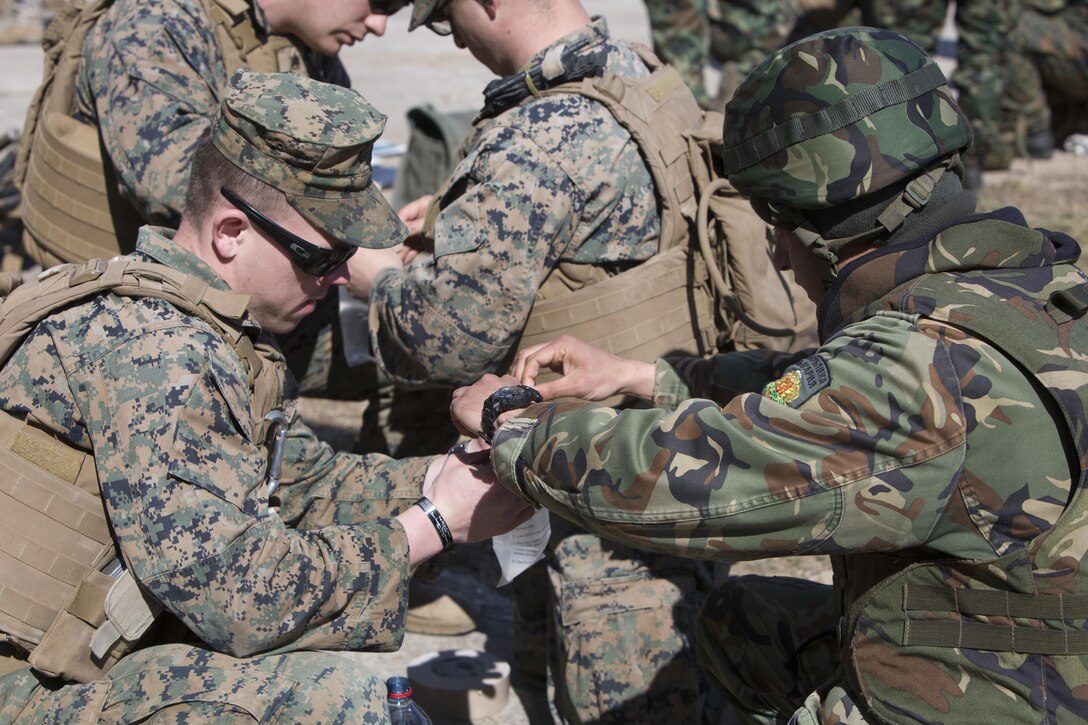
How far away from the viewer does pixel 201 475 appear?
99.7 inches

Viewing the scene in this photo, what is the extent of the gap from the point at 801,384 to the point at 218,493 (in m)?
1.23

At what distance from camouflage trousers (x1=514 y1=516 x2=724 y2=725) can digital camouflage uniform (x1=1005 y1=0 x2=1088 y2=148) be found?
27.9 ft

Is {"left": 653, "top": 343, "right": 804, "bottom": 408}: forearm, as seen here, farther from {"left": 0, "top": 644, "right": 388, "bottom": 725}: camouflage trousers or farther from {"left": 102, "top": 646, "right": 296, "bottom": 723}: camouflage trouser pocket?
{"left": 102, "top": 646, "right": 296, "bottom": 723}: camouflage trouser pocket

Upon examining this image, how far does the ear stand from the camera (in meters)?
2.80

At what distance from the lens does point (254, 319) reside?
9.51ft

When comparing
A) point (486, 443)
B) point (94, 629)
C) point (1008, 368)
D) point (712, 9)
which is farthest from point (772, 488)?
point (712, 9)

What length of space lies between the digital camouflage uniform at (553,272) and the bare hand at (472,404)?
48cm

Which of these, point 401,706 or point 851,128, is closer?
point 851,128

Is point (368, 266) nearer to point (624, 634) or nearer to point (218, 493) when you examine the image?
point (624, 634)

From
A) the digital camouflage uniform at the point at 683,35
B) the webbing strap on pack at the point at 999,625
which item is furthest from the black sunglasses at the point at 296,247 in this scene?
the digital camouflage uniform at the point at 683,35

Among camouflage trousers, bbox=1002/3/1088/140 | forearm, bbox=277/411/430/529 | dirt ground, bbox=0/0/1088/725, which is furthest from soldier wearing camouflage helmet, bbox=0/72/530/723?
camouflage trousers, bbox=1002/3/1088/140

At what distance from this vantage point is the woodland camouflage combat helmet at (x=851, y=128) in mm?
2479

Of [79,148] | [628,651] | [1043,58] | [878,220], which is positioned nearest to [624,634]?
[628,651]

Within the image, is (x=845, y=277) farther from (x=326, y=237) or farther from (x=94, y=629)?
(x=94, y=629)
